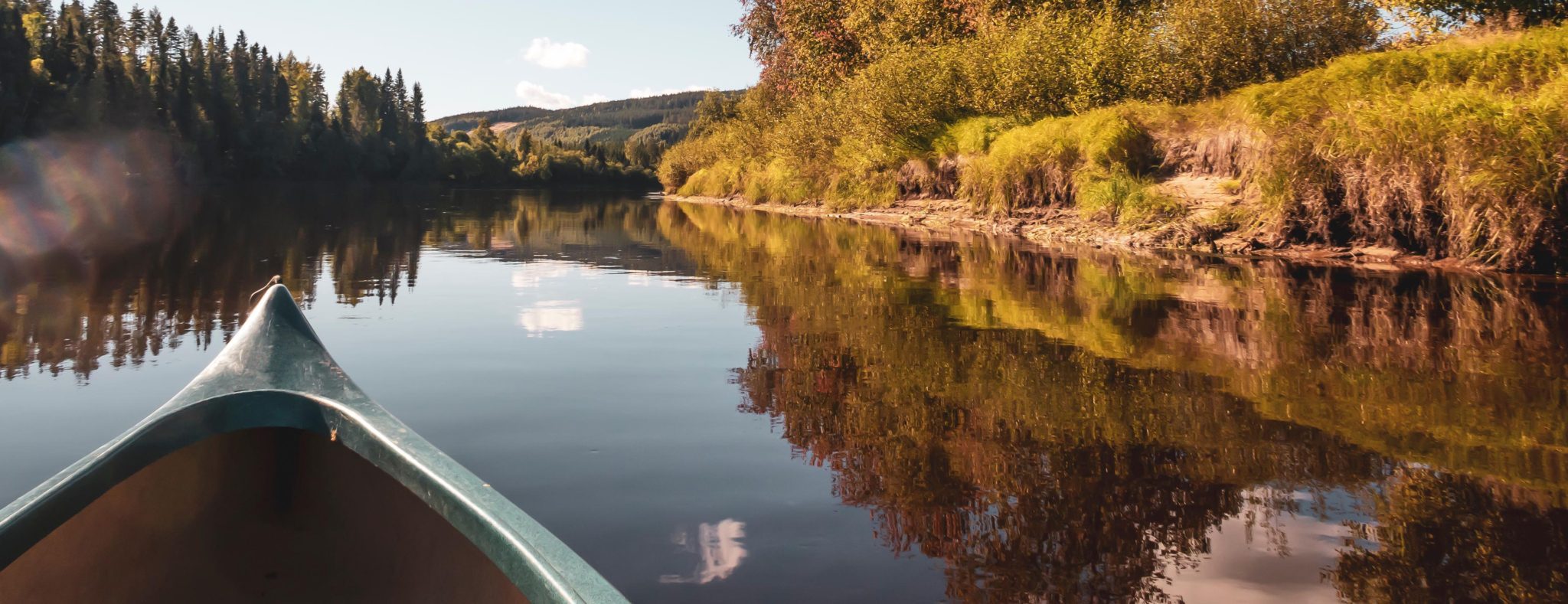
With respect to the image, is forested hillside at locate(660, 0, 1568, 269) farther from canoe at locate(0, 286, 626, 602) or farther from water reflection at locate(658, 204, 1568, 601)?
canoe at locate(0, 286, 626, 602)

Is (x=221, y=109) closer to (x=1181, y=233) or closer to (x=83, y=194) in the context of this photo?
(x=83, y=194)

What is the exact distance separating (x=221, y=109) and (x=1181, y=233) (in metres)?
79.7

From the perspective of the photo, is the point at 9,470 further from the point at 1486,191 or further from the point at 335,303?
the point at 1486,191

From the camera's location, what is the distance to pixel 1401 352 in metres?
6.34

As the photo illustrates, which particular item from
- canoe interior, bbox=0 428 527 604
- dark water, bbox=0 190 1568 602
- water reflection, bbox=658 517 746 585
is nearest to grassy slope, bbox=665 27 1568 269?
dark water, bbox=0 190 1568 602

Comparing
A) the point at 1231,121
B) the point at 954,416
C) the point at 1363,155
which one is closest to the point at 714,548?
the point at 954,416

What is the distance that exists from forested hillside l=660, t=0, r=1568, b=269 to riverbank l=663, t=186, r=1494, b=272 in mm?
Result: 59

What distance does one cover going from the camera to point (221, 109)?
76.8m

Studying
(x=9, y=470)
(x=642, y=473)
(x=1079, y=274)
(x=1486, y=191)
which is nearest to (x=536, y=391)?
(x=642, y=473)

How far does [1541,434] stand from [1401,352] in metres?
2.05

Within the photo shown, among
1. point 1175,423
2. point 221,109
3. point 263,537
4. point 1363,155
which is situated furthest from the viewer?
point 221,109

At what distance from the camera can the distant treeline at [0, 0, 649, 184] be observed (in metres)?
57.6

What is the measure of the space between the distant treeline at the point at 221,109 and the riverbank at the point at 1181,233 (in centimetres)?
4794

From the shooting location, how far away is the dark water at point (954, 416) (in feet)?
10.0
